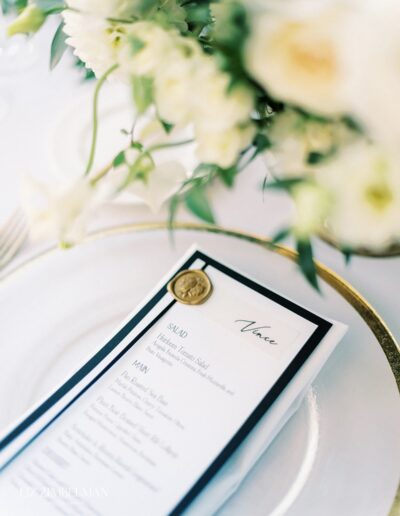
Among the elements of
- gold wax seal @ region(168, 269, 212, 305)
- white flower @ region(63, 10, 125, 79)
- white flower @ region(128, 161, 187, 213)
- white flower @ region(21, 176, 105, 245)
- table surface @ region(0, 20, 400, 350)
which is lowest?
white flower @ region(21, 176, 105, 245)

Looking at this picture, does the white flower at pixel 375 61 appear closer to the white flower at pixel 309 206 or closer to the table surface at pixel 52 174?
the white flower at pixel 309 206

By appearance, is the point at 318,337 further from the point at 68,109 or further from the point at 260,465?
the point at 68,109

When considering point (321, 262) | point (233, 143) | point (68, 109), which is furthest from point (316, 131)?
point (68, 109)

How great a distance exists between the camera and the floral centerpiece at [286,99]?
0.25m

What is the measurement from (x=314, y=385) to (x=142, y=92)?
319 millimetres

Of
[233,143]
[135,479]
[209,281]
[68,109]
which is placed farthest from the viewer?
[68,109]

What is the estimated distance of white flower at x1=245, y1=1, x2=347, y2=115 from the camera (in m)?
0.26

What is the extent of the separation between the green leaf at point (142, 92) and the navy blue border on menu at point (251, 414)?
0.82 ft

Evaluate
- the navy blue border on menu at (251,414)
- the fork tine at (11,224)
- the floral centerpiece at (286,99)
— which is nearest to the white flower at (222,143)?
the floral centerpiece at (286,99)

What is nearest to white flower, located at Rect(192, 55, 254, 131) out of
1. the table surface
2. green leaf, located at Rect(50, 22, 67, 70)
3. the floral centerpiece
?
the floral centerpiece

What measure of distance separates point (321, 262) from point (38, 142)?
1.54 ft

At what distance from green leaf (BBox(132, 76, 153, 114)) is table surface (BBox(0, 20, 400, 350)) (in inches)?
14.6

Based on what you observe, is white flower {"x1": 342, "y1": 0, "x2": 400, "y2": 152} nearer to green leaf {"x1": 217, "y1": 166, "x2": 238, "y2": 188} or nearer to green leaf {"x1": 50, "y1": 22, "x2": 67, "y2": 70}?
green leaf {"x1": 217, "y1": 166, "x2": 238, "y2": 188}

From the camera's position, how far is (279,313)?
0.50 meters
